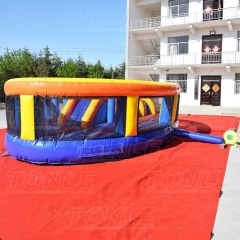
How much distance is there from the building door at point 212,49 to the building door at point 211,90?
133 cm

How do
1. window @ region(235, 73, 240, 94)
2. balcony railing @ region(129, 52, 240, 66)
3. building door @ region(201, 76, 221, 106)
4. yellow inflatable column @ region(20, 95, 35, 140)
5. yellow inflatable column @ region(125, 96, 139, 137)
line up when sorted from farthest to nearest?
building door @ region(201, 76, 221, 106), window @ region(235, 73, 240, 94), balcony railing @ region(129, 52, 240, 66), yellow inflatable column @ region(125, 96, 139, 137), yellow inflatable column @ region(20, 95, 35, 140)

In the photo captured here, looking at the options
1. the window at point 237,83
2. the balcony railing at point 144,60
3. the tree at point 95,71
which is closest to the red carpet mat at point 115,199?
the window at point 237,83

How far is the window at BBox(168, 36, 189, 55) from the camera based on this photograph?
2083cm

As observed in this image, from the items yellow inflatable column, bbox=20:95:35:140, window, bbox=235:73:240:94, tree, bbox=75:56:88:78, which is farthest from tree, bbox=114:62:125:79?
yellow inflatable column, bbox=20:95:35:140

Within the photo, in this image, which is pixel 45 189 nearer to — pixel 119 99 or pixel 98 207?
pixel 98 207

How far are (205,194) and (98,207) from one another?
5.79 ft

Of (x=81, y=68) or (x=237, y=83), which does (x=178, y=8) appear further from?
(x=81, y=68)

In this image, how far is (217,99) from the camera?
792 inches

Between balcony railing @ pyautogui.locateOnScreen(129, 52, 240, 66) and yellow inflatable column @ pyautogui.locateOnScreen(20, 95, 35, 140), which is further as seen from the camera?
balcony railing @ pyautogui.locateOnScreen(129, 52, 240, 66)

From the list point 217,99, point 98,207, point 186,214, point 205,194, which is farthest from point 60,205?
point 217,99

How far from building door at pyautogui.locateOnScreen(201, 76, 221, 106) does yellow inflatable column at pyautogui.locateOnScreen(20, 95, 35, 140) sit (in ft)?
55.9

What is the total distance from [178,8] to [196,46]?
347 centimetres

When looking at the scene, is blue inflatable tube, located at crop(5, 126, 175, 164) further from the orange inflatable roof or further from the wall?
the wall

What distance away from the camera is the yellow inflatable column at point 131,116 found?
6.23m
